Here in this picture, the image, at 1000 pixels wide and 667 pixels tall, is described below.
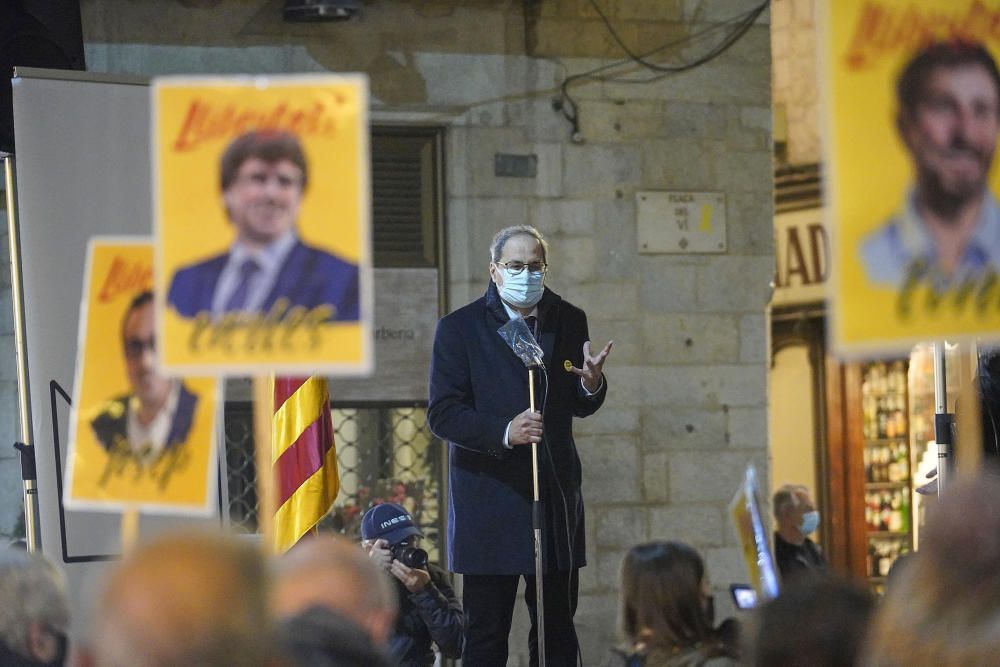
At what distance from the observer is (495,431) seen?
21.5 ft

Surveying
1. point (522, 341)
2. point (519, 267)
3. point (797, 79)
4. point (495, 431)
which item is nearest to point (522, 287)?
point (519, 267)

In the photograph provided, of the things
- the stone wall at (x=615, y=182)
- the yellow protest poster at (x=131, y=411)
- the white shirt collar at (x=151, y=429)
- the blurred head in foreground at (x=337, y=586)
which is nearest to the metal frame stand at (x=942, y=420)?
the yellow protest poster at (x=131, y=411)

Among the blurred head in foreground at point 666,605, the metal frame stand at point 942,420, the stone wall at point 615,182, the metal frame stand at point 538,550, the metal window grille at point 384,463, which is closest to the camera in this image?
the blurred head in foreground at point 666,605

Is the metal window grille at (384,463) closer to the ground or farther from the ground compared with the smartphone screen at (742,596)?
farther from the ground

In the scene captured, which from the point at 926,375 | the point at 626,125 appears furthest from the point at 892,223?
the point at 926,375

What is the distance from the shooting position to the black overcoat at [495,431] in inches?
262

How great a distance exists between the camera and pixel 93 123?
7.37 metres

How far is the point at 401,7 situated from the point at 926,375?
579 cm

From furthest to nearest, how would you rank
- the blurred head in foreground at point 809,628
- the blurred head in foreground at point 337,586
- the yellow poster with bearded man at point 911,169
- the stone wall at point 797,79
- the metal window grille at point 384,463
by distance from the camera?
the stone wall at point 797,79 < the metal window grille at point 384,463 < the yellow poster with bearded man at point 911,169 < the blurred head in foreground at point 337,586 < the blurred head in foreground at point 809,628

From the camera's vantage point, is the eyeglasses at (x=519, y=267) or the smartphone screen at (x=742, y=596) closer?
the eyeglasses at (x=519, y=267)

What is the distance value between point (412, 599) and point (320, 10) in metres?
3.39

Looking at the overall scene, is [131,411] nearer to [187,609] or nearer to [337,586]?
[337,586]

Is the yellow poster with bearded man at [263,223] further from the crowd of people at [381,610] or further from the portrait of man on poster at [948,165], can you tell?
the portrait of man on poster at [948,165]

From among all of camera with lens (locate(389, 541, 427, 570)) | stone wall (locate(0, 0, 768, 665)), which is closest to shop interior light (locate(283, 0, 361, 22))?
stone wall (locate(0, 0, 768, 665))
